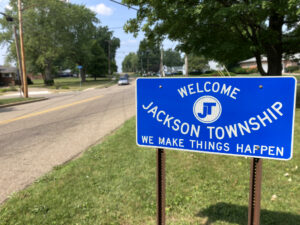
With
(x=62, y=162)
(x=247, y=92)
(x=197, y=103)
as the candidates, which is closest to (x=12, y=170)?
(x=62, y=162)

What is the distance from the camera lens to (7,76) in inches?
1838

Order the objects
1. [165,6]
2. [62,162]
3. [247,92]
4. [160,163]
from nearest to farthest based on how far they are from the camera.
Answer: [247,92] < [160,163] < [62,162] < [165,6]

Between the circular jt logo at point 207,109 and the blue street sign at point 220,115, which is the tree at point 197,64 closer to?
the blue street sign at point 220,115

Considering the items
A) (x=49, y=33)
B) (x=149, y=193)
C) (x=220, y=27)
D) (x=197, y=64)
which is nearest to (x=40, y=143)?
(x=149, y=193)

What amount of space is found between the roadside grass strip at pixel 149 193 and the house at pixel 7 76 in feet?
148

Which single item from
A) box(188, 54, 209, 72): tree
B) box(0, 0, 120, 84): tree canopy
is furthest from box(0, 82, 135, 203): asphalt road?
box(188, 54, 209, 72): tree

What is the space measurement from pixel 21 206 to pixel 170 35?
9658 millimetres

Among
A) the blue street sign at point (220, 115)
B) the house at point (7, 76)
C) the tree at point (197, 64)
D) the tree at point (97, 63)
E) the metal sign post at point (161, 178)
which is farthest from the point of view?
the tree at point (197, 64)

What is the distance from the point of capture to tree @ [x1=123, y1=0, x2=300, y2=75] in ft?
28.9

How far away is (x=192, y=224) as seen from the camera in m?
2.67

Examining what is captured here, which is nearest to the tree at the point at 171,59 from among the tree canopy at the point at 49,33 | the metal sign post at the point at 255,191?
the tree canopy at the point at 49,33

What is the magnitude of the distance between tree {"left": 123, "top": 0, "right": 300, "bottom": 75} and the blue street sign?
22.9 feet

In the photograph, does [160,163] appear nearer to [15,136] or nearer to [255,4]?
[15,136]

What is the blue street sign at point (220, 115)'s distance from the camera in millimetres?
1740
